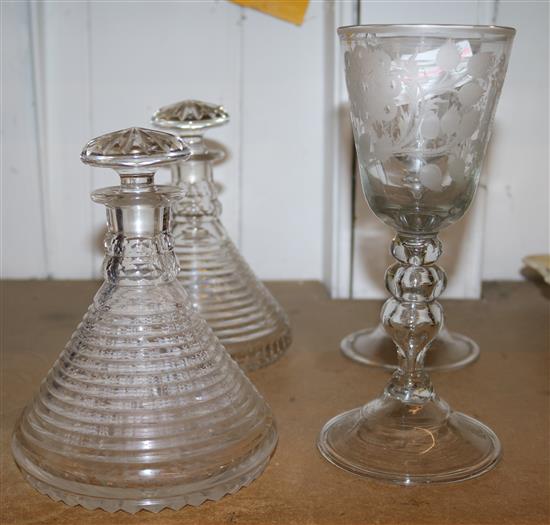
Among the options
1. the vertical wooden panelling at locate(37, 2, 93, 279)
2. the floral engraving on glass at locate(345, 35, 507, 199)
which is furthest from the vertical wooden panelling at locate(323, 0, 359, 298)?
the floral engraving on glass at locate(345, 35, 507, 199)

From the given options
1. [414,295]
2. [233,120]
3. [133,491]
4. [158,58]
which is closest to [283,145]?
[233,120]

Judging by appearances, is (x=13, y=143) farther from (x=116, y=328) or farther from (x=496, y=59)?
(x=496, y=59)

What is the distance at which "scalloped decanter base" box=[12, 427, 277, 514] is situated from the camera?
482mm

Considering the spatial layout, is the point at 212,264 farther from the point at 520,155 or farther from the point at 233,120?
the point at 520,155

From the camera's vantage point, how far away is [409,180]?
1.67ft

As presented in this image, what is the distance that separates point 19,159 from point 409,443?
1.83 ft

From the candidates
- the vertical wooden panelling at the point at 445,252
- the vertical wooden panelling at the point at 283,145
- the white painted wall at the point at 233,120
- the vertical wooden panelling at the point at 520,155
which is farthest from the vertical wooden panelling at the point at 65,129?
the vertical wooden panelling at the point at 520,155

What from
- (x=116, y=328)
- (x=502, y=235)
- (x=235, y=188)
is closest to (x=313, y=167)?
(x=235, y=188)

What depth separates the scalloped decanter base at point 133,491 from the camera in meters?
0.48

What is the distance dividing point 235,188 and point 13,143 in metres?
0.24

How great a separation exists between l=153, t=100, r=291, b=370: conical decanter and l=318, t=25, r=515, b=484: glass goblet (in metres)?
0.13

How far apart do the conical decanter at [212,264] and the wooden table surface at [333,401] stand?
0.10 ft

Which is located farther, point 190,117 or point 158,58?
point 158,58

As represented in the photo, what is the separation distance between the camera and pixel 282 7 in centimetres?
90
